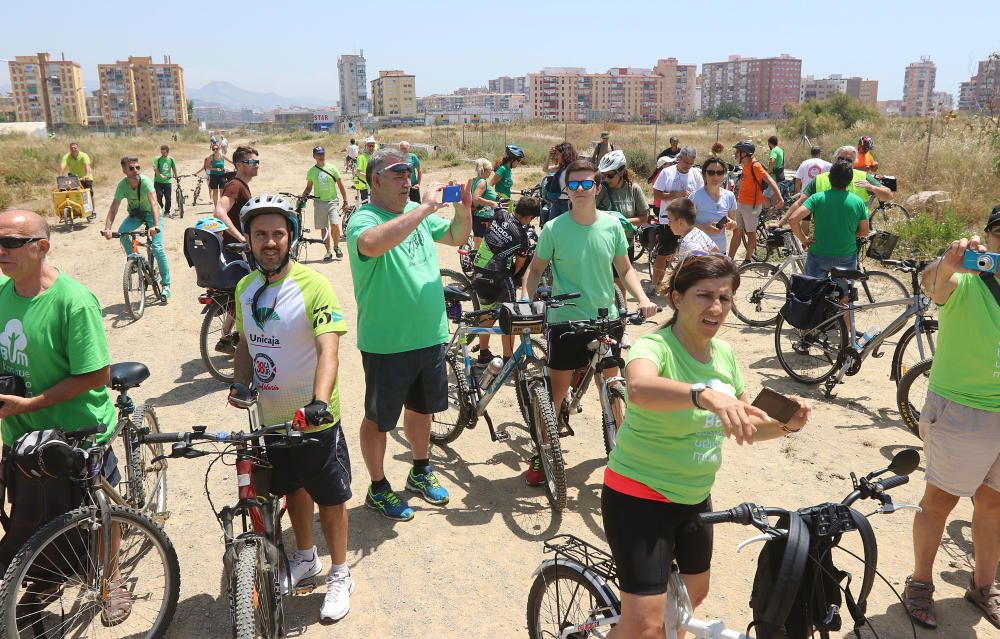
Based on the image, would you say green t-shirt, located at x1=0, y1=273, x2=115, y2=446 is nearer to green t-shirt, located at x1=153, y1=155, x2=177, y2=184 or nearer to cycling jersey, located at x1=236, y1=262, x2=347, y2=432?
cycling jersey, located at x1=236, y1=262, x2=347, y2=432

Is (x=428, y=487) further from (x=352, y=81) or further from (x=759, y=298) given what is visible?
(x=352, y=81)

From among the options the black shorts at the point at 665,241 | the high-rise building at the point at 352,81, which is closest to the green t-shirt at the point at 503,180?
the black shorts at the point at 665,241

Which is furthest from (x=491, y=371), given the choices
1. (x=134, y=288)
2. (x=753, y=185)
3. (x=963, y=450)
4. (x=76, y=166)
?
(x=76, y=166)

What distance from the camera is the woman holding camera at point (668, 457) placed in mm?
2383

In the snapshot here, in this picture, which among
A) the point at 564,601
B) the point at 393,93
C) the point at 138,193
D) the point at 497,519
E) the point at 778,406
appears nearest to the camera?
the point at 778,406

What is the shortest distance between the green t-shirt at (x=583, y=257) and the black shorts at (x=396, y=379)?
0.98 metres

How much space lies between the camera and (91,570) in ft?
10.3

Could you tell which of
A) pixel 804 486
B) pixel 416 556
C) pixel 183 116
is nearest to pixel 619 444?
pixel 416 556

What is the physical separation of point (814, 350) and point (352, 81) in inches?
7720

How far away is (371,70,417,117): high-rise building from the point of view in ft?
426

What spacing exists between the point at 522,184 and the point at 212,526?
19.9 metres

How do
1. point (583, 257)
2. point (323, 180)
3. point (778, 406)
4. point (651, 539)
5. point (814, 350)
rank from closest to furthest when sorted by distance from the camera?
point (778, 406), point (651, 539), point (583, 257), point (814, 350), point (323, 180)

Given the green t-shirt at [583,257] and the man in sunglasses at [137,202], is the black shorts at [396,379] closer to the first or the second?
the green t-shirt at [583,257]

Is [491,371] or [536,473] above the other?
[491,371]
